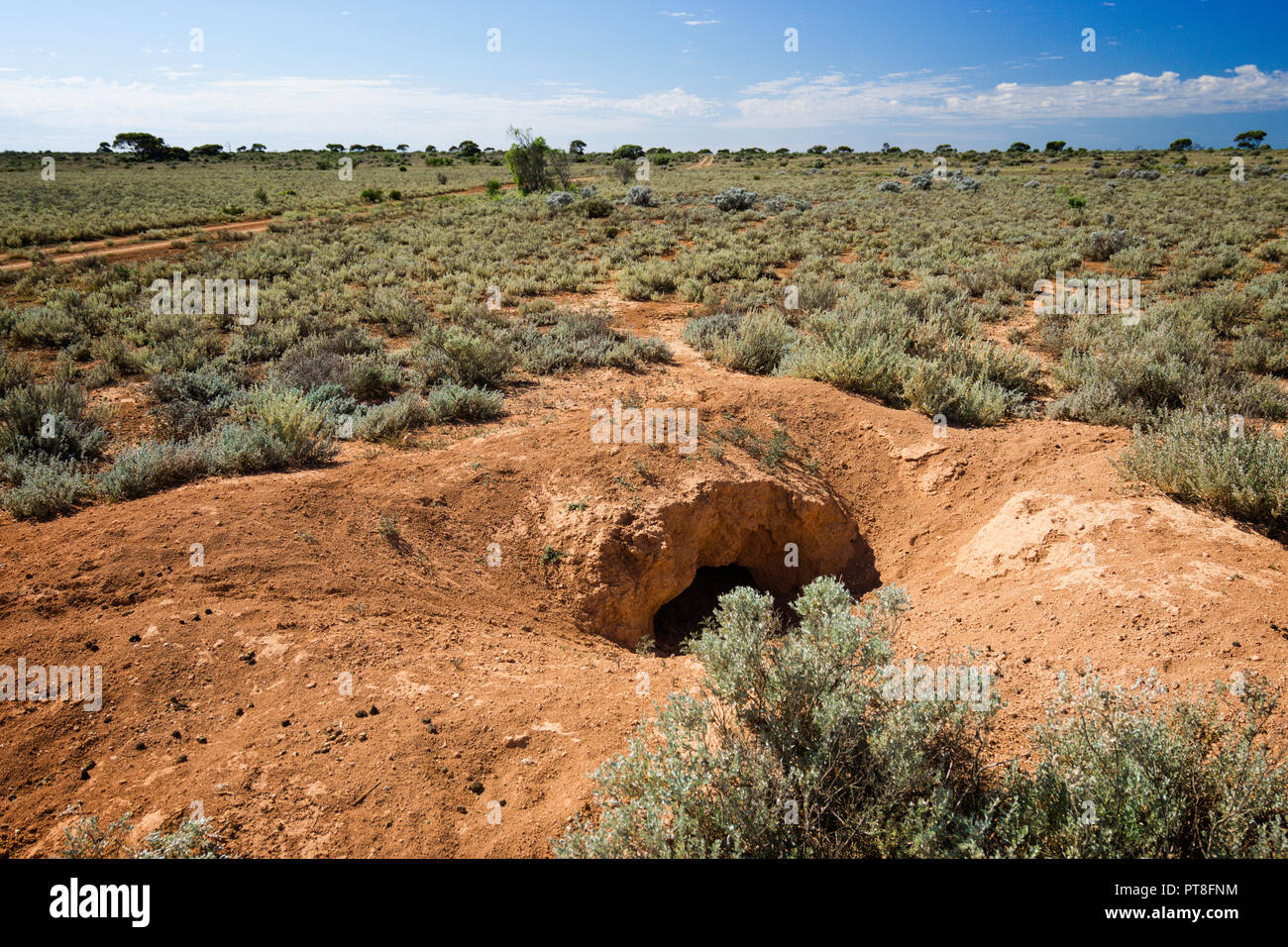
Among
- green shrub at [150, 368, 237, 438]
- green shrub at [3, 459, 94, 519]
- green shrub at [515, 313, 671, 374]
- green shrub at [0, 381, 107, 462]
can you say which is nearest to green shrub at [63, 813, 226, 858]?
green shrub at [3, 459, 94, 519]

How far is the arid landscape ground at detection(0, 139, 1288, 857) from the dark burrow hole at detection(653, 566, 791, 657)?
341 mm

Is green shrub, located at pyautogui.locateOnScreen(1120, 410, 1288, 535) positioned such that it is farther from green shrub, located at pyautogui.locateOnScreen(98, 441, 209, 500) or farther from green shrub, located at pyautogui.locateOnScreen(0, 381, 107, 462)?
green shrub, located at pyautogui.locateOnScreen(0, 381, 107, 462)

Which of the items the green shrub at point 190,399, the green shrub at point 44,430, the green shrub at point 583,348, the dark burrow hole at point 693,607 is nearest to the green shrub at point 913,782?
the dark burrow hole at point 693,607

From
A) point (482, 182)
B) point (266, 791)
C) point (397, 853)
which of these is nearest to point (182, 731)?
point (266, 791)

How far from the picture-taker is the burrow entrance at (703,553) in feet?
17.6

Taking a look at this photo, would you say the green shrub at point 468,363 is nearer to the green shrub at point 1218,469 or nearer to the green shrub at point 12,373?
the green shrub at point 12,373

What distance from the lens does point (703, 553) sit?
6148mm

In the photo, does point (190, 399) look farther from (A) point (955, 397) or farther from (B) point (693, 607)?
(A) point (955, 397)

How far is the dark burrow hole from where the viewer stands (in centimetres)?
628

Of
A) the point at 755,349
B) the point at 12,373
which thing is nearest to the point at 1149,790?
the point at 755,349

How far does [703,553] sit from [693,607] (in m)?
1.07

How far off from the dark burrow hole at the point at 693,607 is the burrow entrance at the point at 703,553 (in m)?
0.01

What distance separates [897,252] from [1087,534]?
43.7ft
